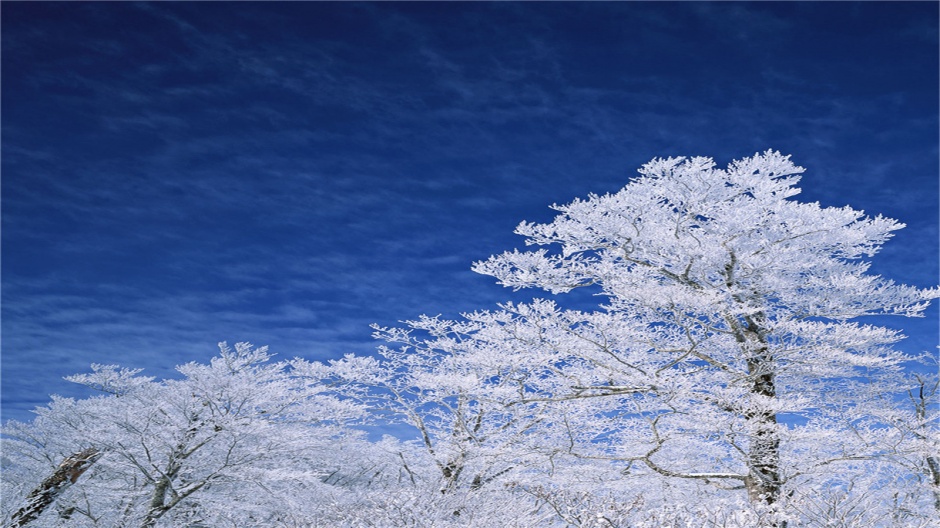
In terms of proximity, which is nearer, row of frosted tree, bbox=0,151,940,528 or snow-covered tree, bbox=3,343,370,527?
row of frosted tree, bbox=0,151,940,528

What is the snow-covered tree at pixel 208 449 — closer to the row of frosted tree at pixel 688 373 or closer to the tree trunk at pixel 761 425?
Answer: the row of frosted tree at pixel 688 373

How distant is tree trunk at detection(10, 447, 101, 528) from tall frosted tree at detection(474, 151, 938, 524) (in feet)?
27.1

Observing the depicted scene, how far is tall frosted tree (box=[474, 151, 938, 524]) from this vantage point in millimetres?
8734

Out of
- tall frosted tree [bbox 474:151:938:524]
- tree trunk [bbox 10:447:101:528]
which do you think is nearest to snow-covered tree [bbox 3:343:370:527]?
tree trunk [bbox 10:447:101:528]

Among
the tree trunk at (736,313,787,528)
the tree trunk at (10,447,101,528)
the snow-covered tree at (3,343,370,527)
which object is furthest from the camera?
the snow-covered tree at (3,343,370,527)

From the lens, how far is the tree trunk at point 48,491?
393 inches

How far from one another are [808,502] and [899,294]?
439 centimetres

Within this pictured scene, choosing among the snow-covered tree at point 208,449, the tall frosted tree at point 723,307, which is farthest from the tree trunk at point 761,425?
the snow-covered tree at point 208,449

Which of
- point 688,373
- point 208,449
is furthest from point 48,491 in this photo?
point 688,373

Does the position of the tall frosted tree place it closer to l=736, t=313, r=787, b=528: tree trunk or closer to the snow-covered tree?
l=736, t=313, r=787, b=528: tree trunk

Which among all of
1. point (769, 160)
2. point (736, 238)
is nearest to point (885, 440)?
point (736, 238)

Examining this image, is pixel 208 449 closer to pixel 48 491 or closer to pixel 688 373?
pixel 48 491

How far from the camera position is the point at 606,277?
993cm

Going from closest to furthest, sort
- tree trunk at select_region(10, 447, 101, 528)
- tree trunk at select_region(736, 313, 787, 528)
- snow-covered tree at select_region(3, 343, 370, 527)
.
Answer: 1. tree trunk at select_region(736, 313, 787, 528)
2. tree trunk at select_region(10, 447, 101, 528)
3. snow-covered tree at select_region(3, 343, 370, 527)
